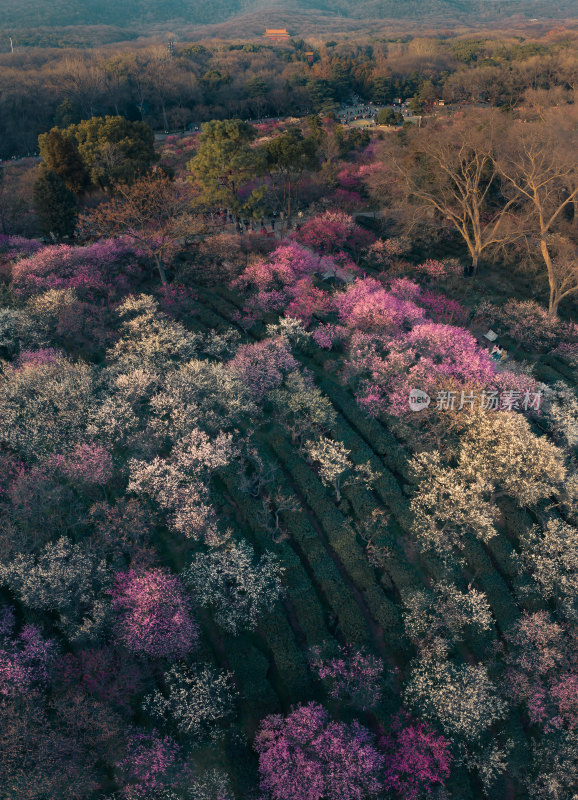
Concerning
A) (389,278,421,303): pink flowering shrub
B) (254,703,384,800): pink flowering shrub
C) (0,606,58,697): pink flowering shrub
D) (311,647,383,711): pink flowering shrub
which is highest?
(389,278,421,303): pink flowering shrub

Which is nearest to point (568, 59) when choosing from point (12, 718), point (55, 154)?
point (55, 154)

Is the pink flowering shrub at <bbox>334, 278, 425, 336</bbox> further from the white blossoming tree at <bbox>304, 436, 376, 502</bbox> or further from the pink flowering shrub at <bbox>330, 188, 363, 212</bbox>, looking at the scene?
the pink flowering shrub at <bbox>330, 188, 363, 212</bbox>

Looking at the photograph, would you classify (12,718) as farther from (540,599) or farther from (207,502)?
(540,599)

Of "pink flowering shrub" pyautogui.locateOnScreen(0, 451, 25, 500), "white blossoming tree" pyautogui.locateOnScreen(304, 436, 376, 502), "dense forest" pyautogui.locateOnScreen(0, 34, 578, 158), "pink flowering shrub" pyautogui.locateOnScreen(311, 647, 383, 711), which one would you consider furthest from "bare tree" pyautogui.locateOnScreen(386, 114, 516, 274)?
"pink flowering shrub" pyautogui.locateOnScreen(0, 451, 25, 500)

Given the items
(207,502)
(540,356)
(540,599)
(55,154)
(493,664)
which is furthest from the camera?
(55,154)

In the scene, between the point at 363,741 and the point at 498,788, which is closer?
the point at 363,741
